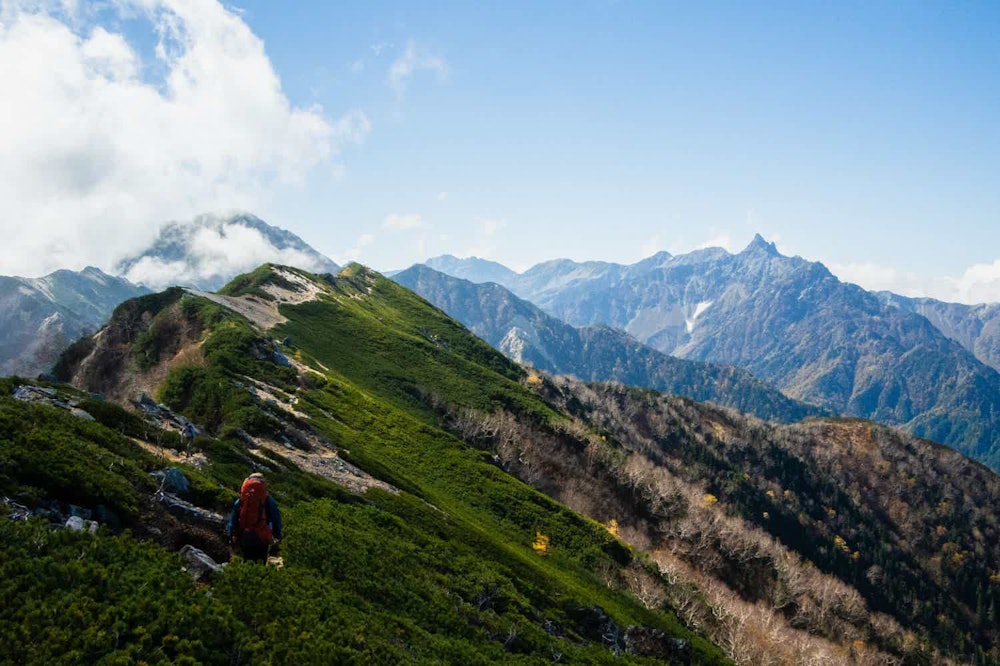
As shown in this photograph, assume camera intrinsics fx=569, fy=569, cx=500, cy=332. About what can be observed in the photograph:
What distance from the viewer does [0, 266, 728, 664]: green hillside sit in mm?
18312

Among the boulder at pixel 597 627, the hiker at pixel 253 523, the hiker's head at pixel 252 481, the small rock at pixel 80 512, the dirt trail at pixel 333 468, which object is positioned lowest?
the boulder at pixel 597 627

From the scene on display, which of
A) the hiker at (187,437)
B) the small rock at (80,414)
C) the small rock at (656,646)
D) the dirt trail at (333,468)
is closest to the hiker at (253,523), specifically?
the small rock at (80,414)

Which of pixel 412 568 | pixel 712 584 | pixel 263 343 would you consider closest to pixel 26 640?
pixel 412 568

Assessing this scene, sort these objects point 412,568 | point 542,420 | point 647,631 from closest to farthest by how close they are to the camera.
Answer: point 412,568 < point 647,631 < point 542,420

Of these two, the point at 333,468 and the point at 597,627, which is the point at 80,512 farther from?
the point at 597,627

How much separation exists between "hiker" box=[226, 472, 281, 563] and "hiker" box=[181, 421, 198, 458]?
18064 millimetres

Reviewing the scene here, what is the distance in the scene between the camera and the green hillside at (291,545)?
18.3m

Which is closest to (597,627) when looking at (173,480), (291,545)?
(291,545)

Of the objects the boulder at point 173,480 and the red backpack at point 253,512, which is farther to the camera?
the boulder at point 173,480

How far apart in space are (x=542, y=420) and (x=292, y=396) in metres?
78.0

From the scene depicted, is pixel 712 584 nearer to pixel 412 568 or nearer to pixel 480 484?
pixel 480 484

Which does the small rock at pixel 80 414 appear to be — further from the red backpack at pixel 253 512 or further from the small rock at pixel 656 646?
the small rock at pixel 656 646

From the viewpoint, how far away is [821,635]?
109 m

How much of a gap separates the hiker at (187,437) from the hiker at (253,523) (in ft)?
59.3
